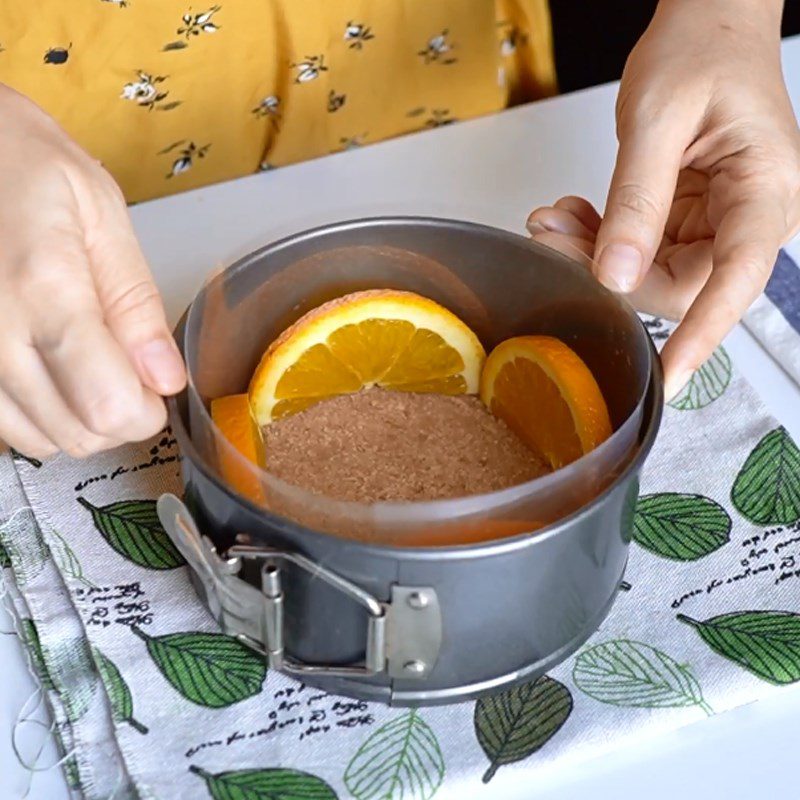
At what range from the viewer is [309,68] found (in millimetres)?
818

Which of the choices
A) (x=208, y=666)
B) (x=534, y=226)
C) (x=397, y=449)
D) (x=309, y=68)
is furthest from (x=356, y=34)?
(x=208, y=666)

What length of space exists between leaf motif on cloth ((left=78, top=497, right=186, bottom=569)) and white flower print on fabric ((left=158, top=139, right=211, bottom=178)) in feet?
0.99

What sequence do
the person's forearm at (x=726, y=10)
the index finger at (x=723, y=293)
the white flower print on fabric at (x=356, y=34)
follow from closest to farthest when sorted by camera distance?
1. the index finger at (x=723, y=293)
2. the person's forearm at (x=726, y=10)
3. the white flower print on fabric at (x=356, y=34)

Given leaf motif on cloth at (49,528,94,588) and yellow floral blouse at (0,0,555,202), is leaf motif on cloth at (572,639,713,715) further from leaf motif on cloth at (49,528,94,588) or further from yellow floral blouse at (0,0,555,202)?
yellow floral blouse at (0,0,555,202)

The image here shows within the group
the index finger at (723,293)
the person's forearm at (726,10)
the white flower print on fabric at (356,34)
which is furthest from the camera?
the white flower print on fabric at (356,34)

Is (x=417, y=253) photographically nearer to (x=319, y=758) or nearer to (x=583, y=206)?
(x=583, y=206)

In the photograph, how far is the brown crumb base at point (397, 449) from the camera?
577 mm

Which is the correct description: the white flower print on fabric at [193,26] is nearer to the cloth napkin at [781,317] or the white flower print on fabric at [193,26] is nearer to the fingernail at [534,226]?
the fingernail at [534,226]

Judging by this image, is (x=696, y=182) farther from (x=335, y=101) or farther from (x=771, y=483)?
(x=335, y=101)

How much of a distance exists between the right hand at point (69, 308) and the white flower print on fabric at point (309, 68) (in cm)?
29

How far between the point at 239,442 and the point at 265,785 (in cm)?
15

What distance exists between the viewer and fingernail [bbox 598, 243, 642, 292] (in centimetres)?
58

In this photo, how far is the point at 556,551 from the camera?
0.50m

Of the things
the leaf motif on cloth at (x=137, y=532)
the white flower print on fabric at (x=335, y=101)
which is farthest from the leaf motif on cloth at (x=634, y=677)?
the white flower print on fabric at (x=335, y=101)
